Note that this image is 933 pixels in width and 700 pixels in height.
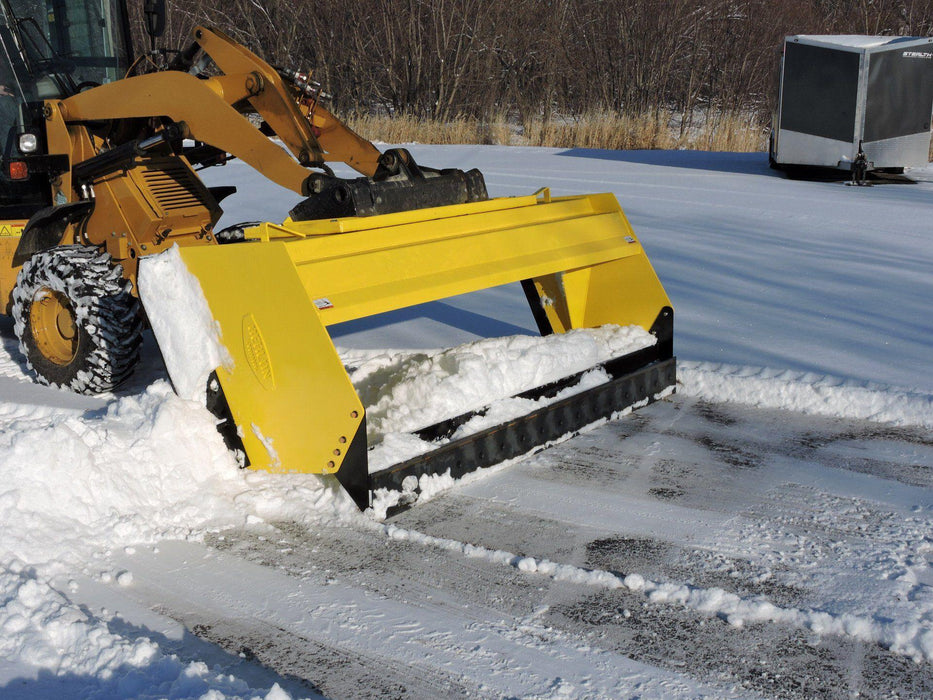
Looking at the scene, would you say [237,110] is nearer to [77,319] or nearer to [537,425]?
[77,319]

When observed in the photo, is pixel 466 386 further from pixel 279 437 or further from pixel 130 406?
pixel 130 406

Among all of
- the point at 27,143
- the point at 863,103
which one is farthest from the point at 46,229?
the point at 863,103

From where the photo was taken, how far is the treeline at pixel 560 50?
22.5 metres

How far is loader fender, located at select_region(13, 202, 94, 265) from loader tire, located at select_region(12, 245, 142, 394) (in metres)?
0.29

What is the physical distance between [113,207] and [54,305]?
2.07 ft

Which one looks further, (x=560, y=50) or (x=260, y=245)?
(x=560, y=50)

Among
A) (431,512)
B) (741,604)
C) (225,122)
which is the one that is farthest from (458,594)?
(225,122)

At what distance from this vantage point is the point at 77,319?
4.63m

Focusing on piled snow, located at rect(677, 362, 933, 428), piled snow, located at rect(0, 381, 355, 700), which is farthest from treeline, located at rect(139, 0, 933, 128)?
piled snow, located at rect(0, 381, 355, 700)

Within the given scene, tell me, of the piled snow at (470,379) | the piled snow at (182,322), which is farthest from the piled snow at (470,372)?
the piled snow at (182,322)

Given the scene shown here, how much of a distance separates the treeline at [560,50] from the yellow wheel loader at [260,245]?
17.4m

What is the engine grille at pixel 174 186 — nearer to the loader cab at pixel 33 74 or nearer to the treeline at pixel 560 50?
the loader cab at pixel 33 74

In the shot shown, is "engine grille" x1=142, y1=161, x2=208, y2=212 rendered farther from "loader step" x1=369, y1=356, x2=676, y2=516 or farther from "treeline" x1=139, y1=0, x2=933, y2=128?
"treeline" x1=139, y1=0, x2=933, y2=128

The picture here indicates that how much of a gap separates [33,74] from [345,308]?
3.41 metres
